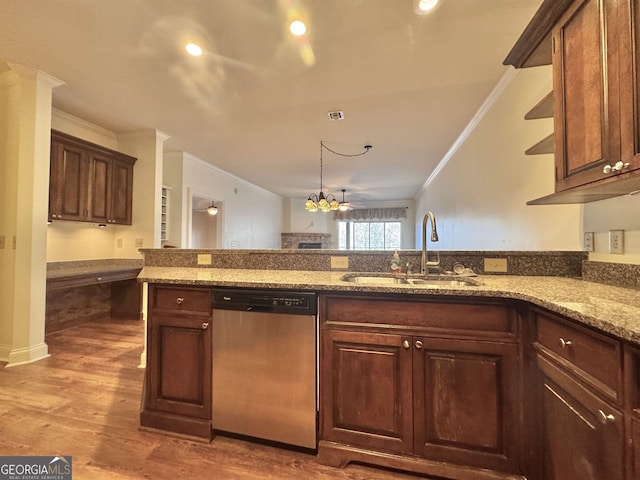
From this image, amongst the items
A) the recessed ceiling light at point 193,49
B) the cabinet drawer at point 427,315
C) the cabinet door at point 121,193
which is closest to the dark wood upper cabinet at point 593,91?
the cabinet drawer at point 427,315

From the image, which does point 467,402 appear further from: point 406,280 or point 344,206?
point 344,206

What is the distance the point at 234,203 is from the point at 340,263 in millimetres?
4795

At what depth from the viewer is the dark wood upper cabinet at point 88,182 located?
3219 mm

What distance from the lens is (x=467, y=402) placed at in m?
1.33

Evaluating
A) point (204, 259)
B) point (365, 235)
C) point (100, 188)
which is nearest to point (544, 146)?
point (204, 259)

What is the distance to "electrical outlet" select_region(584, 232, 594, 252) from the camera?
5.37 ft

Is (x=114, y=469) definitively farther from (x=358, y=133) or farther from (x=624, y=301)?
(x=358, y=133)

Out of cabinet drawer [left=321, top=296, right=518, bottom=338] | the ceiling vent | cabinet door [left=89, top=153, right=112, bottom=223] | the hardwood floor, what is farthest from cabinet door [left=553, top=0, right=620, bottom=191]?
cabinet door [left=89, top=153, right=112, bottom=223]

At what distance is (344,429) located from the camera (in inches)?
57.5

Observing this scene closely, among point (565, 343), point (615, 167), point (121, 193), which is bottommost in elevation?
point (565, 343)

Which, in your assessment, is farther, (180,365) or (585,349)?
(180,365)

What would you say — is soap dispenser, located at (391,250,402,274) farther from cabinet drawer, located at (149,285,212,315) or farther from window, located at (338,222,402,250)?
window, located at (338,222,402,250)

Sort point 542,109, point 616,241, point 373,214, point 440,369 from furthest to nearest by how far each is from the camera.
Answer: point 373,214, point 542,109, point 616,241, point 440,369

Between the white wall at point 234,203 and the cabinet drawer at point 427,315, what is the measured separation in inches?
158
